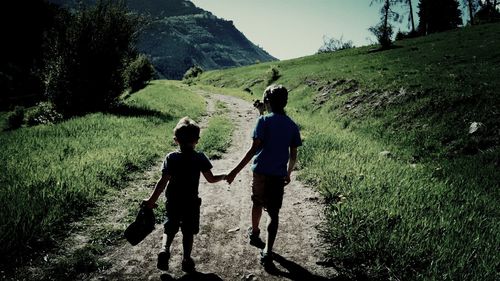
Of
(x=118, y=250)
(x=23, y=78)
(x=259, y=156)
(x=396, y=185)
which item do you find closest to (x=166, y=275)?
(x=118, y=250)

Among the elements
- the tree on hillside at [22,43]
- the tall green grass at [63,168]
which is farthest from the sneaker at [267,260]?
the tree on hillside at [22,43]

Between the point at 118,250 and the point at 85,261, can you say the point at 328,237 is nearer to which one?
the point at 118,250

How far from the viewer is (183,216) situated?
4.31 meters

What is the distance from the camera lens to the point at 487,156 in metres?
8.80

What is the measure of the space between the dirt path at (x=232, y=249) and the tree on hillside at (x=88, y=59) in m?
15.8

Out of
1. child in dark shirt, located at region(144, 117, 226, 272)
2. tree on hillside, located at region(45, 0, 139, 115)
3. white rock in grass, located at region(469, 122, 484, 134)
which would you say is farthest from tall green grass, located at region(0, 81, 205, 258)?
white rock in grass, located at region(469, 122, 484, 134)

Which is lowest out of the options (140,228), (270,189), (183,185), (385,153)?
(385,153)

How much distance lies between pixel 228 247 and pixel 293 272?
1.14m

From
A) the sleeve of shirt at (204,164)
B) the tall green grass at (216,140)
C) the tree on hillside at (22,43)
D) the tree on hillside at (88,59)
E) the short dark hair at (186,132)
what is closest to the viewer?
the short dark hair at (186,132)

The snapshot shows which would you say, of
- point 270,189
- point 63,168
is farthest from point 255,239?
point 63,168

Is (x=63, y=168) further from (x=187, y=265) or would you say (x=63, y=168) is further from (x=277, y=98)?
(x=277, y=98)

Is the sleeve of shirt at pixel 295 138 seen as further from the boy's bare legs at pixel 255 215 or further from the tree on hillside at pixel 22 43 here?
the tree on hillside at pixel 22 43

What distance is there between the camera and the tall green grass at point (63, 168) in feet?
15.6

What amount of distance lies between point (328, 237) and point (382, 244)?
994 mm
